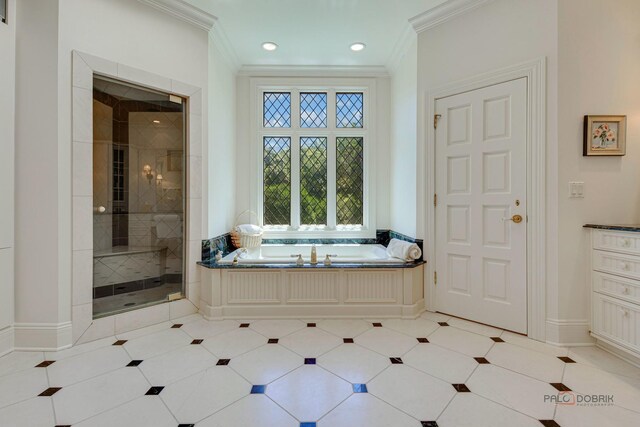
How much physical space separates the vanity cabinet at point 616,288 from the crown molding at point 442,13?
210 cm

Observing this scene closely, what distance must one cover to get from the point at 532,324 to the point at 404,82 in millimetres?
2656

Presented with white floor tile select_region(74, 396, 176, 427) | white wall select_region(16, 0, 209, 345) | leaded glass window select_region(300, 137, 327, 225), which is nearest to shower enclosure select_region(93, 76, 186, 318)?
white wall select_region(16, 0, 209, 345)

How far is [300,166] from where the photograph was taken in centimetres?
383

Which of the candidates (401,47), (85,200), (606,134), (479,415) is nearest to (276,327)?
(479,415)

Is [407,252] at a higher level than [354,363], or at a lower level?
higher

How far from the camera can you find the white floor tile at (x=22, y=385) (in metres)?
1.57

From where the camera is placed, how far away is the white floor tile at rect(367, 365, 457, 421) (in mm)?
1487

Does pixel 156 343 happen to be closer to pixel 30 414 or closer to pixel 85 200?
pixel 30 414

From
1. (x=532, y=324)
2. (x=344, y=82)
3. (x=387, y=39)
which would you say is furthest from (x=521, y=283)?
(x=344, y=82)

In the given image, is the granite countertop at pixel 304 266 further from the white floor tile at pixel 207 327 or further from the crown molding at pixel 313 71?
the crown molding at pixel 313 71

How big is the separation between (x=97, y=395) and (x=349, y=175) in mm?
3178

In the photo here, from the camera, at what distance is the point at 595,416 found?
144cm

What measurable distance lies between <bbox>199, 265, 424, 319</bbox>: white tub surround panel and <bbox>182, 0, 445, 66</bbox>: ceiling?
239 cm

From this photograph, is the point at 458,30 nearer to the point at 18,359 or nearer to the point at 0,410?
the point at 0,410
